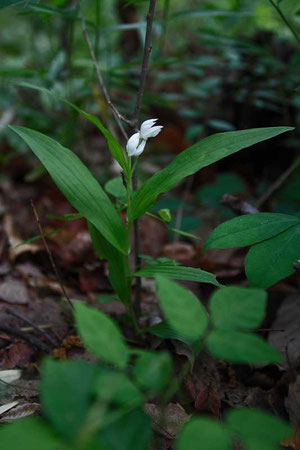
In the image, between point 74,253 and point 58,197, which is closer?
point 74,253

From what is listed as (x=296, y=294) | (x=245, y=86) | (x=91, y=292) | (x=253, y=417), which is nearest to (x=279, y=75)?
(x=245, y=86)

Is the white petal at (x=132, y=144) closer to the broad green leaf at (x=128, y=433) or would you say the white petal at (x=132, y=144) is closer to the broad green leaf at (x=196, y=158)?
the broad green leaf at (x=196, y=158)

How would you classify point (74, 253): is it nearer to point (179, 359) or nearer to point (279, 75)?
point (179, 359)

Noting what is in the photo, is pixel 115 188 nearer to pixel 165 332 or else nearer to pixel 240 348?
pixel 165 332

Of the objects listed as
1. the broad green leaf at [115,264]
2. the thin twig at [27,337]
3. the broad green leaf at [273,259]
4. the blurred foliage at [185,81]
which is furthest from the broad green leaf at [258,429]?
the blurred foliage at [185,81]

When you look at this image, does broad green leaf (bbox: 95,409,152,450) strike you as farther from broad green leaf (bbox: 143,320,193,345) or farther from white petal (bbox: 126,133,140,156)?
white petal (bbox: 126,133,140,156)
